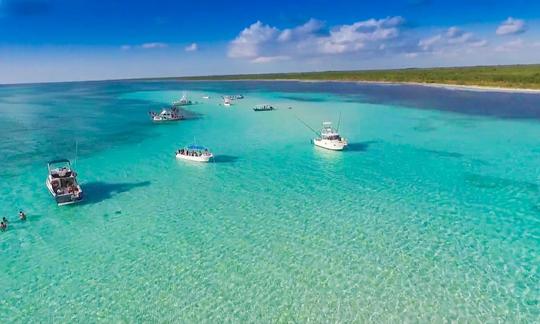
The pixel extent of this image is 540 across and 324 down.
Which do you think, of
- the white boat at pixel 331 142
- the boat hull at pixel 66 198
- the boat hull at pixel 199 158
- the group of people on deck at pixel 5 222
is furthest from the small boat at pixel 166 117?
the group of people on deck at pixel 5 222

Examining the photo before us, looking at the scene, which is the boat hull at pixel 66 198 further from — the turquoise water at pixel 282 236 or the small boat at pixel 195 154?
the small boat at pixel 195 154

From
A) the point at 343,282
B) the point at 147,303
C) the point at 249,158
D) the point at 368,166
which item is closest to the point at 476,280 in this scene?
the point at 343,282

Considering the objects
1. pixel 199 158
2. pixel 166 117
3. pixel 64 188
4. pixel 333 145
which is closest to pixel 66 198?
pixel 64 188

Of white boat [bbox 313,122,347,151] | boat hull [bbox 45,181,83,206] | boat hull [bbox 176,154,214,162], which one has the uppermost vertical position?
white boat [bbox 313,122,347,151]

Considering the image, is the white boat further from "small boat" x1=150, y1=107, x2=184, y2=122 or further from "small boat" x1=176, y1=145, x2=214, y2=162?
"small boat" x1=150, y1=107, x2=184, y2=122

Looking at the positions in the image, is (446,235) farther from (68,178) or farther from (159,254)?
(68,178)

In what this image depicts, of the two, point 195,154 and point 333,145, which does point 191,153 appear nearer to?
point 195,154

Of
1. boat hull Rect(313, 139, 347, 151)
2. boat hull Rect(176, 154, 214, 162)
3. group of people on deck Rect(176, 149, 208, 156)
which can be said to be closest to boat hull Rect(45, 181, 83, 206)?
boat hull Rect(176, 154, 214, 162)
